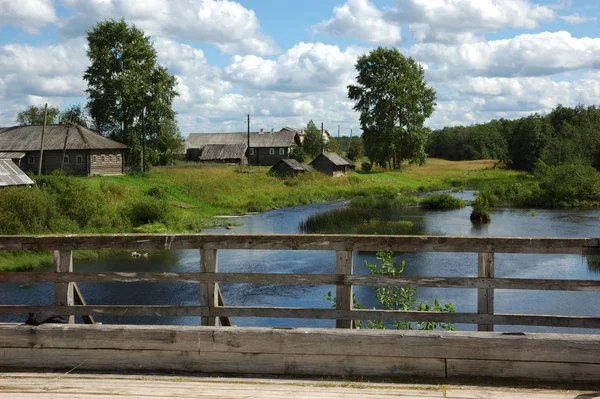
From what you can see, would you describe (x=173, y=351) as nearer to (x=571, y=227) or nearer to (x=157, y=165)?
(x=571, y=227)

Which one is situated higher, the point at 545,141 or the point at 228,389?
the point at 545,141

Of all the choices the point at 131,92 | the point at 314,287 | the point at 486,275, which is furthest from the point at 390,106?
the point at 486,275

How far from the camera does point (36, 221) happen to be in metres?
28.8

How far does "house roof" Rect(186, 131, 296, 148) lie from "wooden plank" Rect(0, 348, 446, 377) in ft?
266

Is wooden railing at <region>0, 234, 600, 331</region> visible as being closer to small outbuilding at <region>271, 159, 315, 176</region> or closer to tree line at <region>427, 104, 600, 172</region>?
tree line at <region>427, 104, 600, 172</region>

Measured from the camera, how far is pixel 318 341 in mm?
5445

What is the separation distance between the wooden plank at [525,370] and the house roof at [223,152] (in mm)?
78033

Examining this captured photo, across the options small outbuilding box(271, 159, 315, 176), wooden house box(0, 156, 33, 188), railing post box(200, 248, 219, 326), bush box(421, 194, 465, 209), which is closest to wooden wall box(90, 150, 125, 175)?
small outbuilding box(271, 159, 315, 176)

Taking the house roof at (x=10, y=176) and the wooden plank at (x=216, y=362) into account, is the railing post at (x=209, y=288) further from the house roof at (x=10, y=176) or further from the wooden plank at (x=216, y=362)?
the house roof at (x=10, y=176)

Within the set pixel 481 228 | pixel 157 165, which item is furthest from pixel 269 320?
pixel 157 165

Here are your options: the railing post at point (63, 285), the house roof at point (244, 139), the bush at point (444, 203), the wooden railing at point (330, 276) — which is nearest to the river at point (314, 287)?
the wooden railing at point (330, 276)

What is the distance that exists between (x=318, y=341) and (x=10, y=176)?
114 feet

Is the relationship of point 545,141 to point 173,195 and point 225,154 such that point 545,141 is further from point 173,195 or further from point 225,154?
point 173,195

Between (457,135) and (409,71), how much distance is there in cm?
5416
